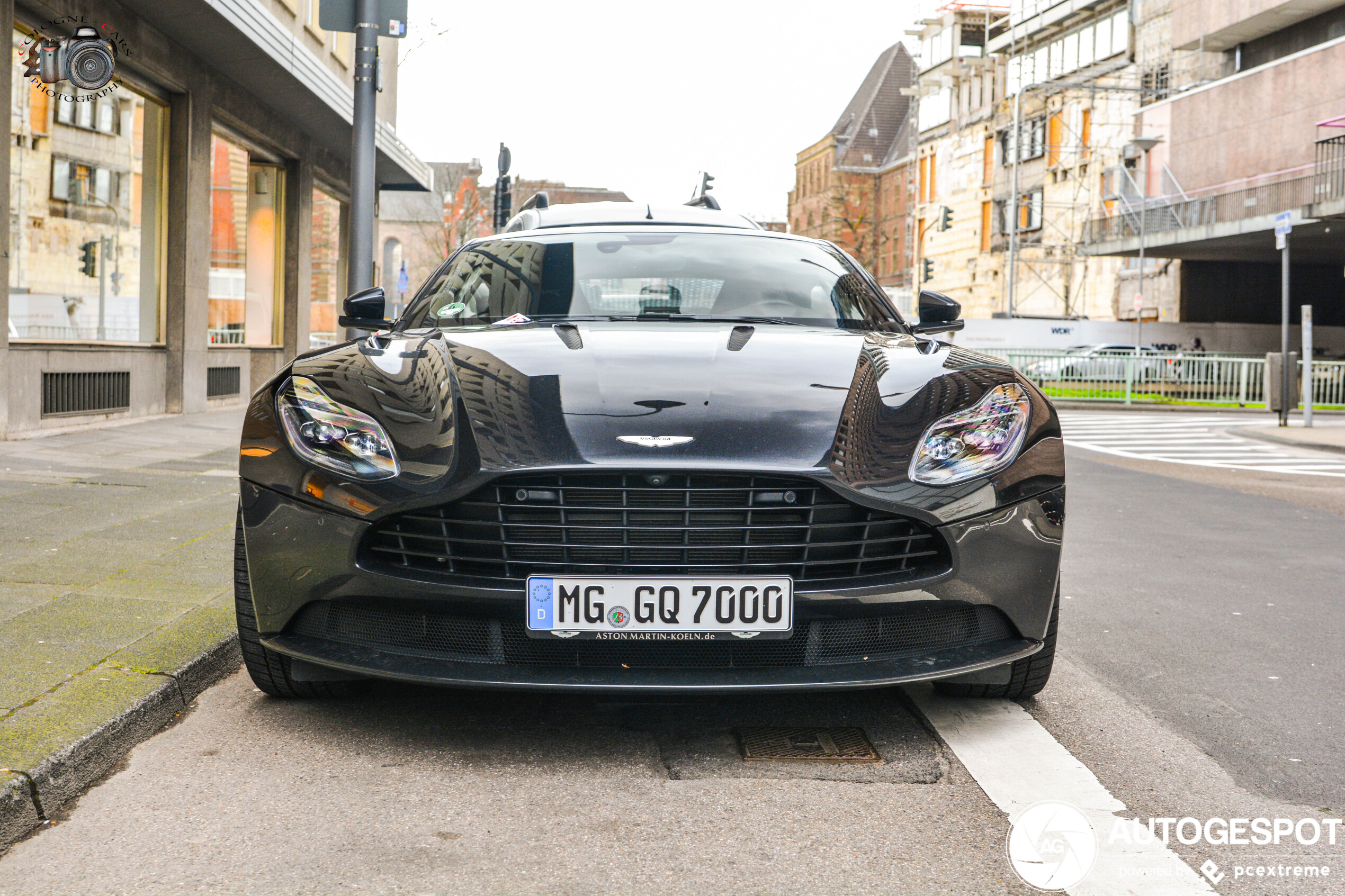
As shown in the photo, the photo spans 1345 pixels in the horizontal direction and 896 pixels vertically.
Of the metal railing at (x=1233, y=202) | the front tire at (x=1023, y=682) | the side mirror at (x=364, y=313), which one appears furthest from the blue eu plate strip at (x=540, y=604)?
the metal railing at (x=1233, y=202)

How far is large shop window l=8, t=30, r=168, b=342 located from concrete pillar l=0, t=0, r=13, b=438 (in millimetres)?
200

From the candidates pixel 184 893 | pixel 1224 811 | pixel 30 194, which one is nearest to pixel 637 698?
pixel 184 893

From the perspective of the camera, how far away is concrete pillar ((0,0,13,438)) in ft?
34.2

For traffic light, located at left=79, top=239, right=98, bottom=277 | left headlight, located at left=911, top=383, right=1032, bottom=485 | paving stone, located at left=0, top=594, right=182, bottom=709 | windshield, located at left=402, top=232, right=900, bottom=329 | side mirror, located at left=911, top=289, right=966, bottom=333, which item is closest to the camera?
left headlight, located at left=911, top=383, right=1032, bottom=485

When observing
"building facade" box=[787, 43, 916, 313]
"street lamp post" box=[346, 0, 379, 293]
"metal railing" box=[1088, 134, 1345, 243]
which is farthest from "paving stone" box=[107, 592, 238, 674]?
"building facade" box=[787, 43, 916, 313]

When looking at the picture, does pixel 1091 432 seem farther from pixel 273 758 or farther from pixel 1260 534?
pixel 273 758

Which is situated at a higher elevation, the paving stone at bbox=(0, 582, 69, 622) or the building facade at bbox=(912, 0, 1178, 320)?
the building facade at bbox=(912, 0, 1178, 320)

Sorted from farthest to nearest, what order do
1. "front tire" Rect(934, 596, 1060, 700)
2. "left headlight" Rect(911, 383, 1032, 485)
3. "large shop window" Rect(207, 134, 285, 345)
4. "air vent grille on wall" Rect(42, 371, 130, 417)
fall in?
"large shop window" Rect(207, 134, 285, 345), "air vent grille on wall" Rect(42, 371, 130, 417), "front tire" Rect(934, 596, 1060, 700), "left headlight" Rect(911, 383, 1032, 485)

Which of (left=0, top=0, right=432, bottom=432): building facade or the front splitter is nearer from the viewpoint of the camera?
the front splitter

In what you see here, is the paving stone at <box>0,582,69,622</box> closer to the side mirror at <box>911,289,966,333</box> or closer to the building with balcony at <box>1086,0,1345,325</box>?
the side mirror at <box>911,289,966,333</box>

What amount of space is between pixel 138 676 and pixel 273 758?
615mm

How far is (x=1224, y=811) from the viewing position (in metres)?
2.95

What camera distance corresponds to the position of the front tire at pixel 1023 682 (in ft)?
11.9

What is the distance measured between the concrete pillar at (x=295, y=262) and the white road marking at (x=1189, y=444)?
1074 centimetres
